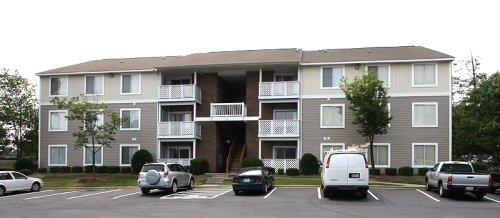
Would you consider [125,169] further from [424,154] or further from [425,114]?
[425,114]

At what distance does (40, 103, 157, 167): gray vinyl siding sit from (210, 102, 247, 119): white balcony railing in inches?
184

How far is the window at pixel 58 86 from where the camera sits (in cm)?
3878

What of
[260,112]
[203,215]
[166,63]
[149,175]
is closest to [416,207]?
[203,215]

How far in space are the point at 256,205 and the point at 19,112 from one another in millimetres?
31587

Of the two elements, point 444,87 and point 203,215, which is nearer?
point 203,215

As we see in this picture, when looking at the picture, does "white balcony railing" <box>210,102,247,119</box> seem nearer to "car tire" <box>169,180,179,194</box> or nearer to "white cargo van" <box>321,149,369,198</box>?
"car tire" <box>169,180,179,194</box>

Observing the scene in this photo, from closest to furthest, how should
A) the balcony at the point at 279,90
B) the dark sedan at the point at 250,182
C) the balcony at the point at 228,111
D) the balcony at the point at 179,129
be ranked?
the dark sedan at the point at 250,182
the balcony at the point at 279,90
the balcony at the point at 228,111
the balcony at the point at 179,129

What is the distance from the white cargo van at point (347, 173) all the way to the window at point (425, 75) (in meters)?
16.0

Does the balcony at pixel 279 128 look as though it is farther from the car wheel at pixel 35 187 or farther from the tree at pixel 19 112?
the tree at pixel 19 112

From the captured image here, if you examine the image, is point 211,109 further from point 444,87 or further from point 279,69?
point 444,87

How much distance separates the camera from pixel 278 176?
32.8 m

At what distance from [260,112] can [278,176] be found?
514cm

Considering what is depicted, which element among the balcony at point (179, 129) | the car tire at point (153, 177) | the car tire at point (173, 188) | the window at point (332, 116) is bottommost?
the car tire at point (173, 188)

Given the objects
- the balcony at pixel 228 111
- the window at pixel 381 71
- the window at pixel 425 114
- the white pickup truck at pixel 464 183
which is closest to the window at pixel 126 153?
the balcony at pixel 228 111
